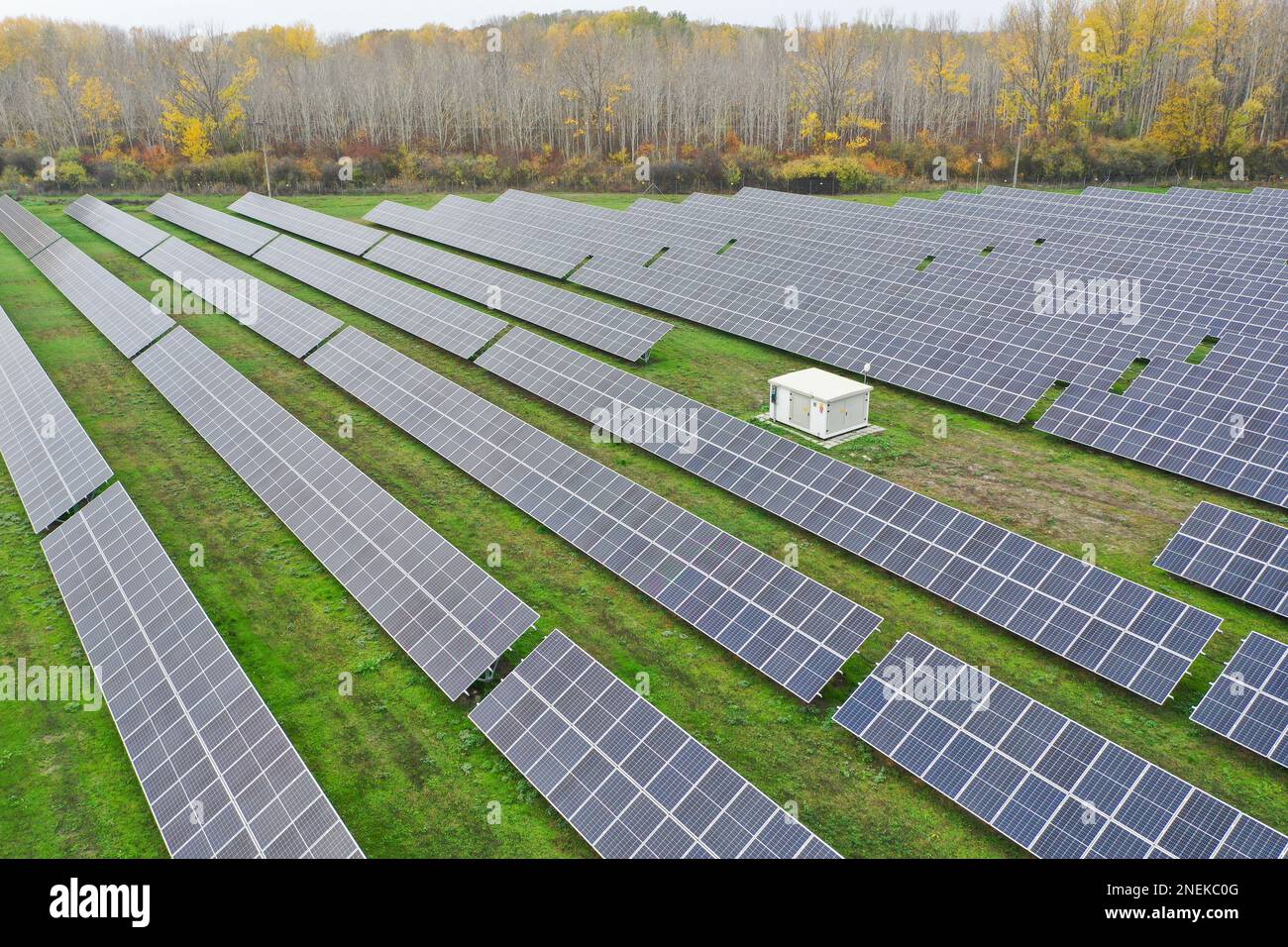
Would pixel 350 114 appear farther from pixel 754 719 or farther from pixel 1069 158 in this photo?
pixel 754 719

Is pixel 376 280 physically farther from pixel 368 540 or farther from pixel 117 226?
pixel 117 226

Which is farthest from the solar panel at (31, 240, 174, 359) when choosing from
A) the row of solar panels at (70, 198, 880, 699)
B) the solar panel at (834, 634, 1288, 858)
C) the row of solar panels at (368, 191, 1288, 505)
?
the solar panel at (834, 634, 1288, 858)

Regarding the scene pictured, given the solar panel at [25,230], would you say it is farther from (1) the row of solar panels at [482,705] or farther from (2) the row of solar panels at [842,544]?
(1) the row of solar panels at [482,705]

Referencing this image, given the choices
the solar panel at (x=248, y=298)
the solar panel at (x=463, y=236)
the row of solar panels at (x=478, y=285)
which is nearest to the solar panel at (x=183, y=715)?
the solar panel at (x=248, y=298)

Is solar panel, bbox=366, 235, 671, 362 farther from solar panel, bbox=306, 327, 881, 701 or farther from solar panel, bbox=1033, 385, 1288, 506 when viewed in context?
solar panel, bbox=1033, 385, 1288, 506

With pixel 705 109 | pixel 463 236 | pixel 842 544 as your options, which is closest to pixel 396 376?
pixel 842 544
